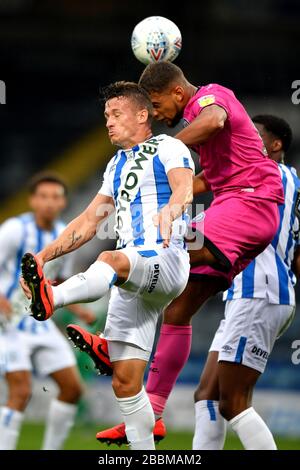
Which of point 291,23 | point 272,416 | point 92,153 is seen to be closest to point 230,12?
point 291,23

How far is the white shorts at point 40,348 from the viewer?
326 inches

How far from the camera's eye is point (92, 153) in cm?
1730

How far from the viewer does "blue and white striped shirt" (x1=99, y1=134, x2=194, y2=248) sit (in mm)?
5363

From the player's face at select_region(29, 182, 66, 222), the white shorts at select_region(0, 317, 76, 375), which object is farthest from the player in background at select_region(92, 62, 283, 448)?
the player's face at select_region(29, 182, 66, 222)

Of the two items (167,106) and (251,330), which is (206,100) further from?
(251,330)

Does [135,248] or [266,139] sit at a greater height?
[266,139]

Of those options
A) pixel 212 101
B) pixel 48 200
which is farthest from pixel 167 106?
pixel 48 200

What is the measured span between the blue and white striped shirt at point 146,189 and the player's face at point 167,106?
0.98 ft

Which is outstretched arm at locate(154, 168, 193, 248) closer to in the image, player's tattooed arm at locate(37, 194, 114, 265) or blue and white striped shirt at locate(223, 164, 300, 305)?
player's tattooed arm at locate(37, 194, 114, 265)

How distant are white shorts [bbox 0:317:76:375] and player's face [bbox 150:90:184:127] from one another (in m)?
3.19

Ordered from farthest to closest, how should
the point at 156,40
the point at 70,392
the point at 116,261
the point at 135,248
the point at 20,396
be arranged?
the point at 70,392 → the point at 20,396 → the point at 156,40 → the point at 135,248 → the point at 116,261

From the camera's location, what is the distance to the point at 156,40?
6094 millimetres

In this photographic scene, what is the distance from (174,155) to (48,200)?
11.2ft

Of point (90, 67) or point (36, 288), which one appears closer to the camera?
point (36, 288)
